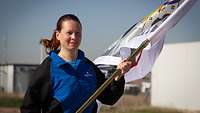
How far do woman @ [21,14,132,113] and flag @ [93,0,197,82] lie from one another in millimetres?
302

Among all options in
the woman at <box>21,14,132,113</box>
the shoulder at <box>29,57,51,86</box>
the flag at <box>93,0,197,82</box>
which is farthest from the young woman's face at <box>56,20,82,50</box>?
the flag at <box>93,0,197,82</box>

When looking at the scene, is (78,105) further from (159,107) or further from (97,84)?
(159,107)

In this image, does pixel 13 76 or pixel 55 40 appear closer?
pixel 55 40

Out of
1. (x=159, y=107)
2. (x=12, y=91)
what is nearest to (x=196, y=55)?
(x=159, y=107)

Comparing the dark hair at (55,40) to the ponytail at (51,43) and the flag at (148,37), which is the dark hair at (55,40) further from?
the flag at (148,37)

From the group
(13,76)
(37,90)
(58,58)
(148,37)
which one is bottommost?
(13,76)

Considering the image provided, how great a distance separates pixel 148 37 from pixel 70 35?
414mm

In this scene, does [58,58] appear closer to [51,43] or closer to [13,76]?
[51,43]

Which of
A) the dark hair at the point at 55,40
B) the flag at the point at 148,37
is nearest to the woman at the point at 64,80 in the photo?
the dark hair at the point at 55,40

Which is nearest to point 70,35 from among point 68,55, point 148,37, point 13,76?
point 68,55

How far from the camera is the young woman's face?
7.57ft

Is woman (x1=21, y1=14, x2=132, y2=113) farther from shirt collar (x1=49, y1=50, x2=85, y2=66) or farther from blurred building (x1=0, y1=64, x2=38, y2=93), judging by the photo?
blurred building (x1=0, y1=64, x2=38, y2=93)

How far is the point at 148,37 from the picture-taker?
98.7 inches

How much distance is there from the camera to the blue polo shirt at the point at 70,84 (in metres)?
2.31
